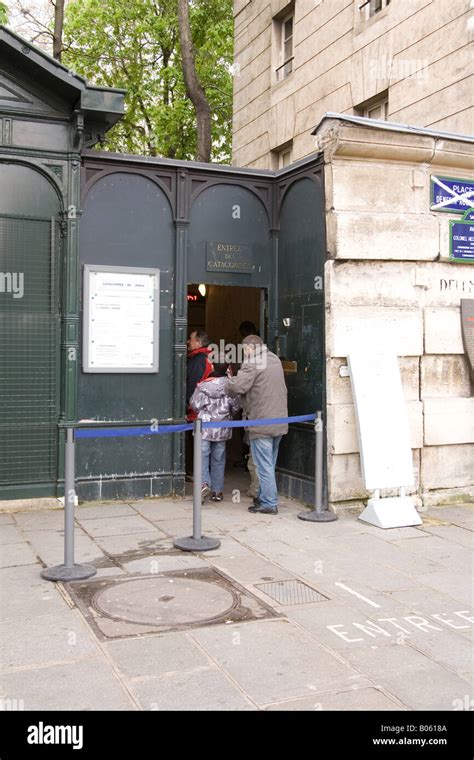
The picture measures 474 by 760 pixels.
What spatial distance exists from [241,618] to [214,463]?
378 cm

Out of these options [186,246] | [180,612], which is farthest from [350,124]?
[180,612]

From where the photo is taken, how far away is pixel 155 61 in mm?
24062

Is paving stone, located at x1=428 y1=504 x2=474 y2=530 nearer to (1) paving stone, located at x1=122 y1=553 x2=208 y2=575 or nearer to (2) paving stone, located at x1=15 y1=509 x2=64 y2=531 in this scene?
(1) paving stone, located at x1=122 y1=553 x2=208 y2=575

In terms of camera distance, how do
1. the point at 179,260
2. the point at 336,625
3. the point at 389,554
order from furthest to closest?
the point at 179,260
the point at 389,554
the point at 336,625

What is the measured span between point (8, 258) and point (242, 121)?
415 inches

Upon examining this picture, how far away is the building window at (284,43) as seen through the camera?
15.1 metres

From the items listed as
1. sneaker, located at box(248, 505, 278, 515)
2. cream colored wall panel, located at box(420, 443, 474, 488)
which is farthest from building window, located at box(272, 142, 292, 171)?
sneaker, located at box(248, 505, 278, 515)

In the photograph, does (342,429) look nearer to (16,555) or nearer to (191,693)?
(16,555)

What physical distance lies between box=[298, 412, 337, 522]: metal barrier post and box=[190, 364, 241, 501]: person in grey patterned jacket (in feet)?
3.83

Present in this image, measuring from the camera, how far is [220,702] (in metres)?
3.56

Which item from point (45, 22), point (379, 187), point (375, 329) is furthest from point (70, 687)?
point (45, 22)

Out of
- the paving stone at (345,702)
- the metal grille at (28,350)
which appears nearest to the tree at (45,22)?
the metal grille at (28,350)

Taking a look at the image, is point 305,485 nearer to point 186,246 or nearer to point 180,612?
point 186,246

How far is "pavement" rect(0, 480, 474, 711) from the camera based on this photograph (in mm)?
3699
